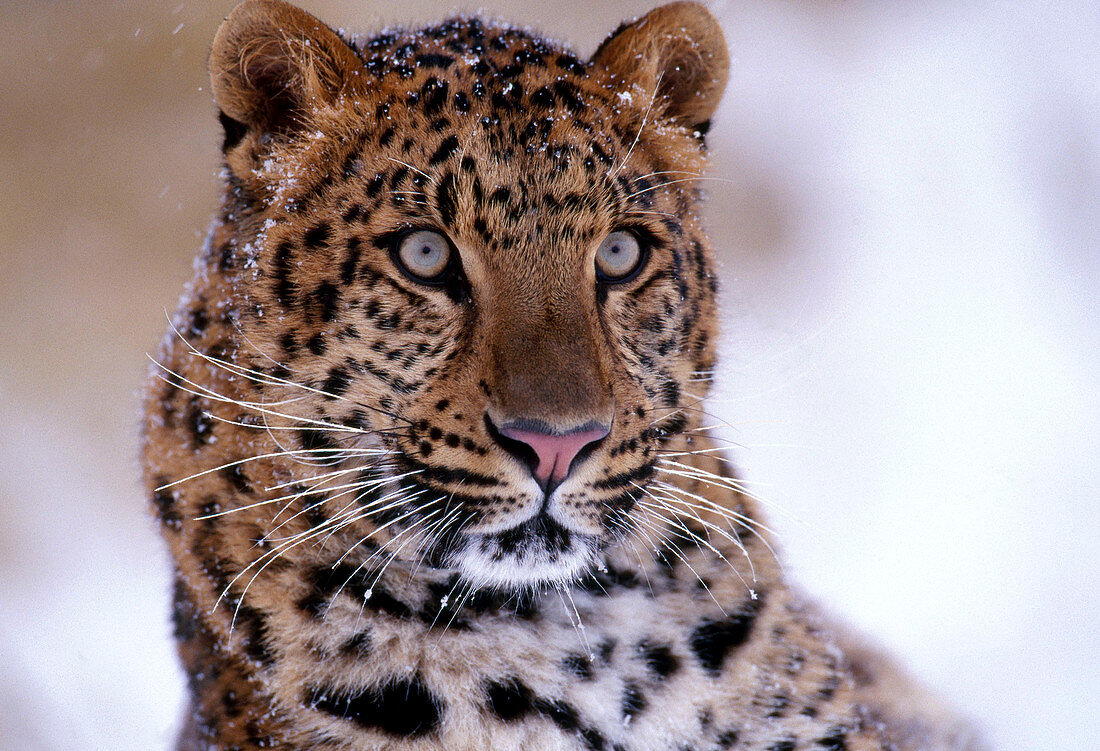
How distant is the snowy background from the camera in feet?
12.0

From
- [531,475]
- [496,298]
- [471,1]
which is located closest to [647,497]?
[531,475]

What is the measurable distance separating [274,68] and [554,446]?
1214 mm

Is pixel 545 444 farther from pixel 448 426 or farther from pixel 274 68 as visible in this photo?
pixel 274 68

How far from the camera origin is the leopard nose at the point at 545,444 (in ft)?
6.21

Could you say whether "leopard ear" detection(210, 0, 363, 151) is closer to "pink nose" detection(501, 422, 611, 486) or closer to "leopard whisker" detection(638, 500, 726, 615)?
"pink nose" detection(501, 422, 611, 486)

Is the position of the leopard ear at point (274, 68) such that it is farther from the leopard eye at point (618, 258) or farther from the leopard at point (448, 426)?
the leopard eye at point (618, 258)

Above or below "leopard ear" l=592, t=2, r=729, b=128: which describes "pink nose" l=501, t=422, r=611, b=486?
below

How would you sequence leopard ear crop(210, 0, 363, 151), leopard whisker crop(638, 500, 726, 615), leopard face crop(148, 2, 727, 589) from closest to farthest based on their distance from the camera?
1. leopard face crop(148, 2, 727, 589)
2. leopard ear crop(210, 0, 363, 151)
3. leopard whisker crop(638, 500, 726, 615)

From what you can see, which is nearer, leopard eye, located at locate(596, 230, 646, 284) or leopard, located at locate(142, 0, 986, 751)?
leopard, located at locate(142, 0, 986, 751)

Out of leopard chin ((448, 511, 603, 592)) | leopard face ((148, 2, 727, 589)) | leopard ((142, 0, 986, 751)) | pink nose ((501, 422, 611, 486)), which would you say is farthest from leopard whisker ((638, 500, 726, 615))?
pink nose ((501, 422, 611, 486))

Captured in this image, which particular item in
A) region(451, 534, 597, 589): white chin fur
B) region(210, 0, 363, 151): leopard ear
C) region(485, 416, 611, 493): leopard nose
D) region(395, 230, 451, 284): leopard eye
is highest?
region(210, 0, 363, 151): leopard ear

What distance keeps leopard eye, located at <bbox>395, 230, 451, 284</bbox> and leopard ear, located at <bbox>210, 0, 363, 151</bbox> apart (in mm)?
434

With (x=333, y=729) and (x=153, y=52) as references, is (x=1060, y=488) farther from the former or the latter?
(x=153, y=52)

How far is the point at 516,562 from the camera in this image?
2102mm
